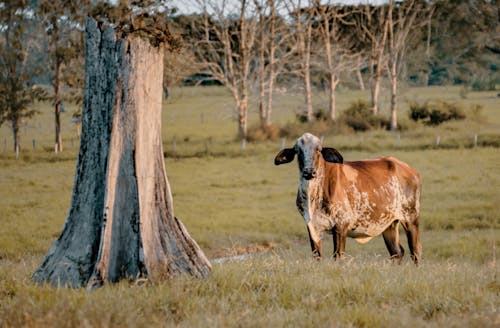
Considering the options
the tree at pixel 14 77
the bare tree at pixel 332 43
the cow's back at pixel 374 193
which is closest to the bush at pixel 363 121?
the bare tree at pixel 332 43

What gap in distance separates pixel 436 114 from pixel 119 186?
40.7m

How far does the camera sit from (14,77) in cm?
4153

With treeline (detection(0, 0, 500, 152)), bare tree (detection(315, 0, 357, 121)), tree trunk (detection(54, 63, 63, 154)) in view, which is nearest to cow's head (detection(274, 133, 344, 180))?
treeline (detection(0, 0, 500, 152))

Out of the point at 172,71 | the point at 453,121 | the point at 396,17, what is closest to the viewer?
the point at 172,71

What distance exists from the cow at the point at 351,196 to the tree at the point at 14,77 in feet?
95.7

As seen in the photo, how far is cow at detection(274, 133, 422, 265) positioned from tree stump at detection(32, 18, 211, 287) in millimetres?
2835

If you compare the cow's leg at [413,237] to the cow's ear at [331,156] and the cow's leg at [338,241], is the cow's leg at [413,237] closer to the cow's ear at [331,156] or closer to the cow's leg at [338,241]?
the cow's leg at [338,241]

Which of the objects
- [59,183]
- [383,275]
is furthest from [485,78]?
[383,275]

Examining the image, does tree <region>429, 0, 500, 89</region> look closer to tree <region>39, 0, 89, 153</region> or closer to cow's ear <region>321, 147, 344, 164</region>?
tree <region>39, 0, 89, 153</region>

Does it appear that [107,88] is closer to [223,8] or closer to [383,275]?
[383,275]

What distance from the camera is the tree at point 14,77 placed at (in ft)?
131

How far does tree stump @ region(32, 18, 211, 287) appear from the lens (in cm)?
721

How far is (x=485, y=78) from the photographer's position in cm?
6712

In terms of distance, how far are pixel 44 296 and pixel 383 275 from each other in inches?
138
